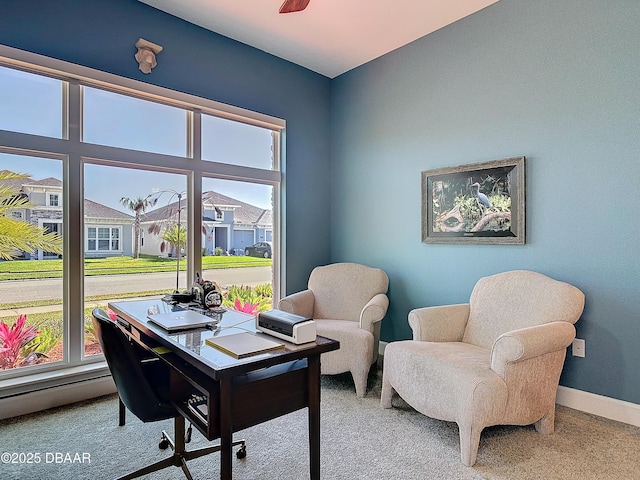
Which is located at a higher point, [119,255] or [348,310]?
[119,255]

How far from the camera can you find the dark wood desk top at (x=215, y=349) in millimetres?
1329

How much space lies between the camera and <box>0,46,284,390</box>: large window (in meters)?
2.59

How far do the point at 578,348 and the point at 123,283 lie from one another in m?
3.41

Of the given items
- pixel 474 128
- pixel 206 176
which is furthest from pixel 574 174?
pixel 206 176

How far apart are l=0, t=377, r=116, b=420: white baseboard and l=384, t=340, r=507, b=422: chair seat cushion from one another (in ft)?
6.84

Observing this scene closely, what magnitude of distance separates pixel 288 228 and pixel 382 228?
0.98 m

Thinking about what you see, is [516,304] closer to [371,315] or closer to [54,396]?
[371,315]

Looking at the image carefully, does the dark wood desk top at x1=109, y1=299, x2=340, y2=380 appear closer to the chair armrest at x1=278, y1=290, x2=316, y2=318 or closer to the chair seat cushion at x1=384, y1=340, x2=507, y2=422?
the chair seat cushion at x1=384, y1=340, x2=507, y2=422

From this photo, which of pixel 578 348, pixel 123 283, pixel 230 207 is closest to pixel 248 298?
pixel 230 207

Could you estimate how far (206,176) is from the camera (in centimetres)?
346

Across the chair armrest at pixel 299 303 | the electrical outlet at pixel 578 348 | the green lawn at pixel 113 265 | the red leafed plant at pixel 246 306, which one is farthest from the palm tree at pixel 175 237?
the electrical outlet at pixel 578 348

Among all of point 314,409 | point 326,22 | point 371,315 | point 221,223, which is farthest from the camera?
point 221,223

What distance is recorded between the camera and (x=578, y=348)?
2588 mm

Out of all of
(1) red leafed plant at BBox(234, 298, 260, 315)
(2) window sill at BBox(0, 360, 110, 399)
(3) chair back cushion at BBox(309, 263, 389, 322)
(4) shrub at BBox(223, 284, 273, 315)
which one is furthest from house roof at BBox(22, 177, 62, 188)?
(3) chair back cushion at BBox(309, 263, 389, 322)
